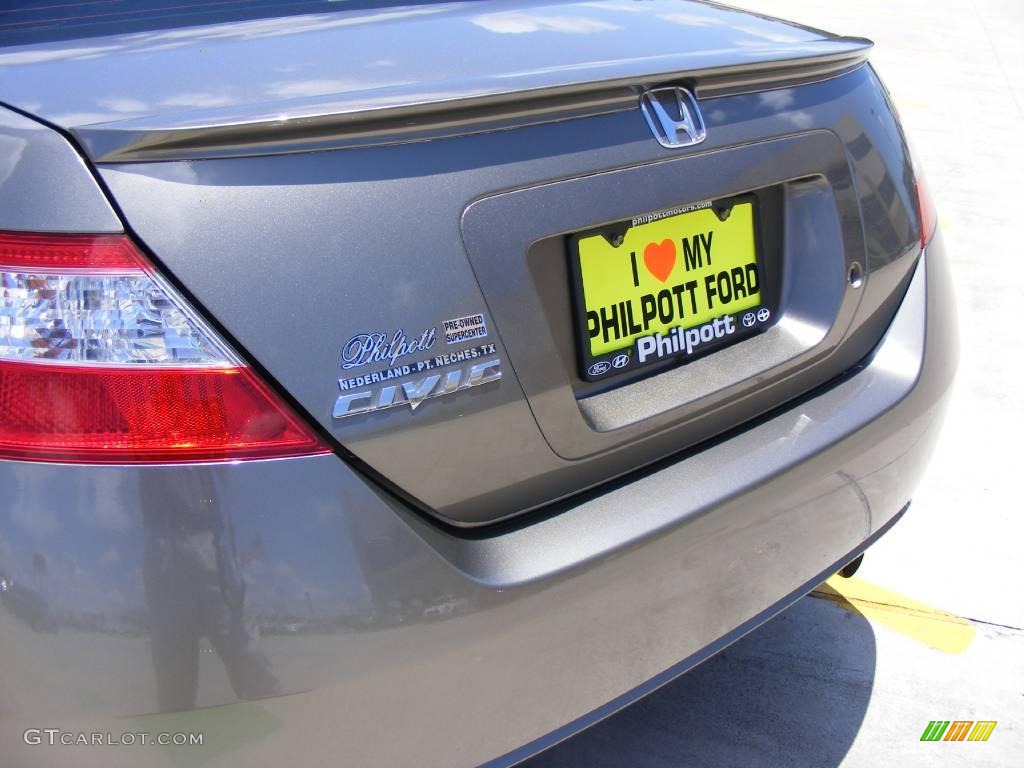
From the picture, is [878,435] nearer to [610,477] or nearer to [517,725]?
[610,477]

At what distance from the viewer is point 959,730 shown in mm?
2463

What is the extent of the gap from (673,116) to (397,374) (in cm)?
63

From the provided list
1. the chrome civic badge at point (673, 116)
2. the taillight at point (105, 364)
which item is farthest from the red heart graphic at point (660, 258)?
the taillight at point (105, 364)

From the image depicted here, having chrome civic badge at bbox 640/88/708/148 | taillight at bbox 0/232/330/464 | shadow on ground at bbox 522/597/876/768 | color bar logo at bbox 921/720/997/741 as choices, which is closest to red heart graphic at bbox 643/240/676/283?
chrome civic badge at bbox 640/88/708/148

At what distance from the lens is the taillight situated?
130 centimetres

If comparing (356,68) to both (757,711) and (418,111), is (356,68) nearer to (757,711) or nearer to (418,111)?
(418,111)

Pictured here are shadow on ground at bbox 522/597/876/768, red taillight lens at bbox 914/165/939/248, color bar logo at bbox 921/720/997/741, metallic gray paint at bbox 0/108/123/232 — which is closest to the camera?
metallic gray paint at bbox 0/108/123/232

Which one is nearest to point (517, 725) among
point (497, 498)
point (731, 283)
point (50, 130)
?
point (497, 498)

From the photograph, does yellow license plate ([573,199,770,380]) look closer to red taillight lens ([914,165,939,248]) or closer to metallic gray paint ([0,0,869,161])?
metallic gray paint ([0,0,869,161])

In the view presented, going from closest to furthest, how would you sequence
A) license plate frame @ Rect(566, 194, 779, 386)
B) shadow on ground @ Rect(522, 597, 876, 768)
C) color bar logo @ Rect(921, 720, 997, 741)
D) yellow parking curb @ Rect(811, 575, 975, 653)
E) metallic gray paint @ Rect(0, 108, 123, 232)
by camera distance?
metallic gray paint @ Rect(0, 108, 123, 232) < license plate frame @ Rect(566, 194, 779, 386) < shadow on ground @ Rect(522, 597, 876, 768) < color bar logo @ Rect(921, 720, 997, 741) < yellow parking curb @ Rect(811, 575, 975, 653)

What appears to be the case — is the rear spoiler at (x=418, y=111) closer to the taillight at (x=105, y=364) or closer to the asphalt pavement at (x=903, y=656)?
the taillight at (x=105, y=364)

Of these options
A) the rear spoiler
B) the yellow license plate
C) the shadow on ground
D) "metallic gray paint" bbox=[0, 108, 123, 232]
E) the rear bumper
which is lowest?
the shadow on ground

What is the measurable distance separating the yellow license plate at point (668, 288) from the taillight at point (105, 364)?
0.57 meters

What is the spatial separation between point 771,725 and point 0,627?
1697 millimetres
